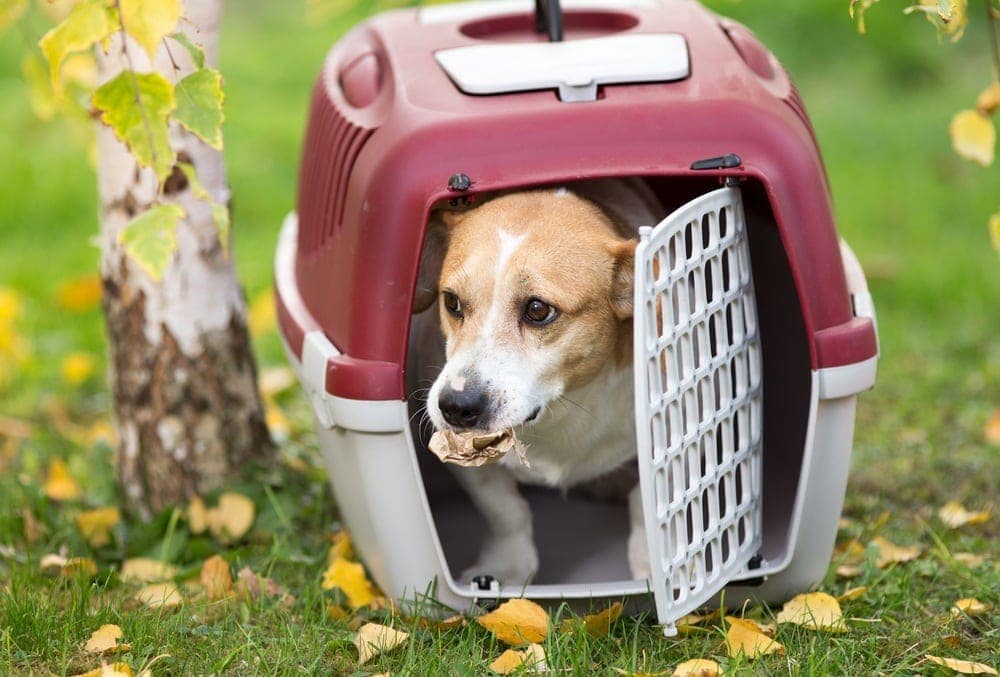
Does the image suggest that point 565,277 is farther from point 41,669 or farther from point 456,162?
point 41,669

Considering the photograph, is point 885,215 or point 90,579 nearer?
point 90,579

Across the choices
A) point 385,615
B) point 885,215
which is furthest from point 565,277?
point 885,215

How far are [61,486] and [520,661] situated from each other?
1533 millimetres

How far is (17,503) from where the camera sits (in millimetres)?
3035

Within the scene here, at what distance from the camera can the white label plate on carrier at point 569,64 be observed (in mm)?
2408

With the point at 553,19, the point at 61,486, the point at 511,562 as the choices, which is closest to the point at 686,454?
the point at 511,562

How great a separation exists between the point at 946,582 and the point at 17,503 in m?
2.17

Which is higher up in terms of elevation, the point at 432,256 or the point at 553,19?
the point at 553,19

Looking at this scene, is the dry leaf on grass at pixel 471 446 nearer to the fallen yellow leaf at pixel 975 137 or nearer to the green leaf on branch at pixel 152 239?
the green leaf on branch at pixel 152 239

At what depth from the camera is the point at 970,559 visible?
2.67 m

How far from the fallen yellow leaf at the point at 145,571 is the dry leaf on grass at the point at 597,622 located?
3.05 ft

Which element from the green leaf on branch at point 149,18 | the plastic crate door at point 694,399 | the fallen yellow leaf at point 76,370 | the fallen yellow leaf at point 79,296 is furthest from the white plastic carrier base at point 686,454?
the fallen yellow leaf at point 79,296

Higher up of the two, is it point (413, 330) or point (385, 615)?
point (413, 330)

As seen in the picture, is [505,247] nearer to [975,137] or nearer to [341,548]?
[341,548]
